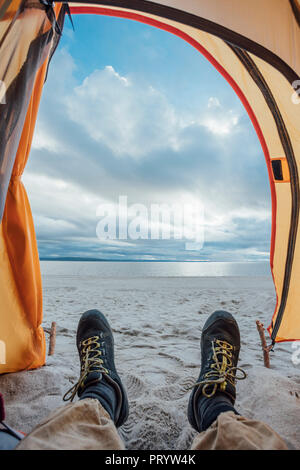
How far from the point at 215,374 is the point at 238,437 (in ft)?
1.80

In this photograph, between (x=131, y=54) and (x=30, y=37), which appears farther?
(x=131, y=54)

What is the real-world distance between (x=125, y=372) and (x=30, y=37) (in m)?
1.94

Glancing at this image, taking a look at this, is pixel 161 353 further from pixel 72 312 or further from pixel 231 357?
pixel 72 312

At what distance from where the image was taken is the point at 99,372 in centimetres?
107

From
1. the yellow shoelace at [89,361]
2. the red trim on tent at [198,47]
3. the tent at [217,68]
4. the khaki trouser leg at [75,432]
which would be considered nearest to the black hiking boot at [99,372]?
the yellow shoelace at [89,361]

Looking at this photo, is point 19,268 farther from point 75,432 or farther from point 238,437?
point 238,437

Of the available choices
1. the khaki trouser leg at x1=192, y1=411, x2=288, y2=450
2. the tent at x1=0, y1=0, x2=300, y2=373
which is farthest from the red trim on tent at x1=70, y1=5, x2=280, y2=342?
the khaki trouser leg at x1=192, y1=411, x2=288, y2=450

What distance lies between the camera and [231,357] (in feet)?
4.22

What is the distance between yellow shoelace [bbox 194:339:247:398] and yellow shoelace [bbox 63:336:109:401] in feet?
1.66

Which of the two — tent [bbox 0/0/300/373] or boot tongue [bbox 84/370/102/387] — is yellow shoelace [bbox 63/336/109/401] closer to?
boot tongue [bbox 84/370/102/387]

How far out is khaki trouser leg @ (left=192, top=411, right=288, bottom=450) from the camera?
0.59 meters

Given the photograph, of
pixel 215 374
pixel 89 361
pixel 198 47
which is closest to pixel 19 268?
pixel 89 361

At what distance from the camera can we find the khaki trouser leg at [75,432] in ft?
1.89
